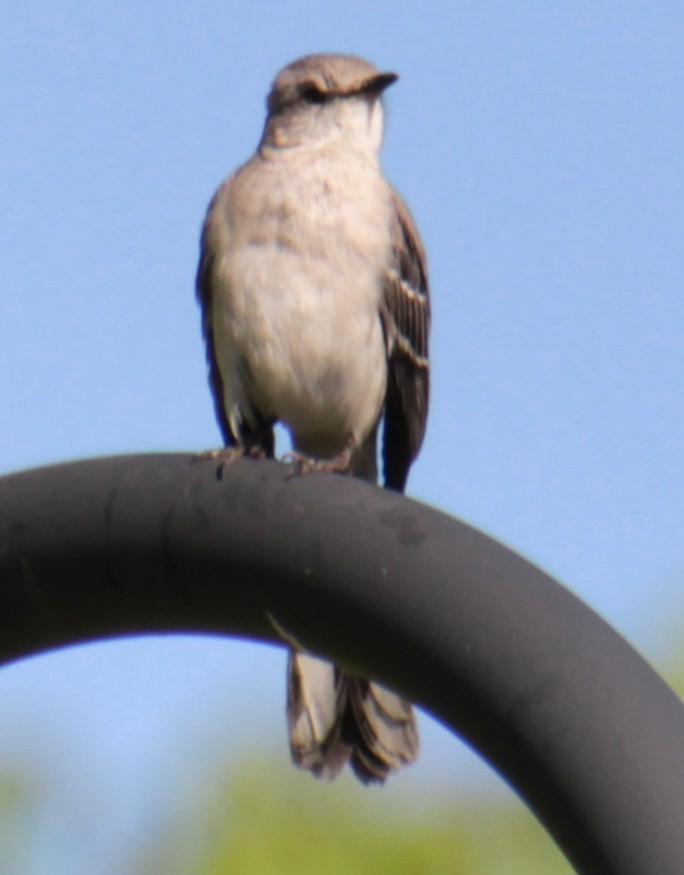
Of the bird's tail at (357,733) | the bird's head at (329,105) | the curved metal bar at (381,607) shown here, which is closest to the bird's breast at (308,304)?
the bird's head at (329,105)

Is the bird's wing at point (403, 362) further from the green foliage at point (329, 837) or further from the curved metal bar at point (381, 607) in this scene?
the green foliage at point (329, 837)

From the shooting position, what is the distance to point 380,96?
707 centimetres

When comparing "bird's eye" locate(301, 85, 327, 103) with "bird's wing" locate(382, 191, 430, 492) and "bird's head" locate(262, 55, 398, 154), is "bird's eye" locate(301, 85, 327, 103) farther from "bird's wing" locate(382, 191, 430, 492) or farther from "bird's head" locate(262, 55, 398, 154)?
"bird's wing" locate(382, 191, 430, 492)

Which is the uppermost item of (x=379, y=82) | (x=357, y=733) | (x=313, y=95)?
(x=313, y=95)

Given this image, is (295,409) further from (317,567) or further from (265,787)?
(265,787)

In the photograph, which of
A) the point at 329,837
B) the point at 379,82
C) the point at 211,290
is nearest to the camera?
the point at 211,290

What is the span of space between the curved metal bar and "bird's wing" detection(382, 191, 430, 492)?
333 centimetres

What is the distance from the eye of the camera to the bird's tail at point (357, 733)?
423cm

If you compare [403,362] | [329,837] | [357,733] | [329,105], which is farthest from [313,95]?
[329,837]

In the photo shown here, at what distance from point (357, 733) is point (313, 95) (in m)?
3.64

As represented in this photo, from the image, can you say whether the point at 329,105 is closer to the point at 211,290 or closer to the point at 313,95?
the point at 313,95

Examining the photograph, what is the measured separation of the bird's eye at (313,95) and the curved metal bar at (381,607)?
4.18 m

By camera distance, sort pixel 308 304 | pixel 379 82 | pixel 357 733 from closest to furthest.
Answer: pixel 357 733 < pixel 308 304 < pixel 379 82

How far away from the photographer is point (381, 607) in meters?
2.84
